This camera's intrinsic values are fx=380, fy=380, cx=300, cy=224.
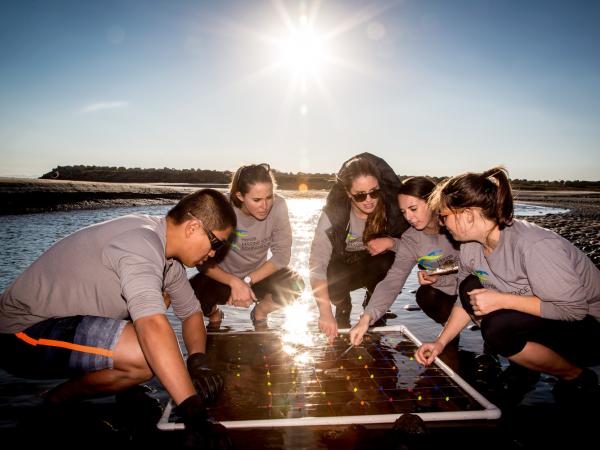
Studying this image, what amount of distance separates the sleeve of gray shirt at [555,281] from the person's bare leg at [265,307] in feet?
10.0

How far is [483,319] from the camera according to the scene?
3.02 meters

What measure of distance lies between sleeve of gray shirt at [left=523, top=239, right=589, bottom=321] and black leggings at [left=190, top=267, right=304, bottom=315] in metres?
2.85

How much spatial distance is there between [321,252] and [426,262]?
119cm

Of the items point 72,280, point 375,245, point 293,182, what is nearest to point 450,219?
point 375,245

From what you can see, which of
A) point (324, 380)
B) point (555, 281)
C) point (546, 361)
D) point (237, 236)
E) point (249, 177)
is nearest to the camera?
point (555, 281)

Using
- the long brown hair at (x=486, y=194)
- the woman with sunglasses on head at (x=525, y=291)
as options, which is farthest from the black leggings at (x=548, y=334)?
the long brown hair at (x=486, y=194)

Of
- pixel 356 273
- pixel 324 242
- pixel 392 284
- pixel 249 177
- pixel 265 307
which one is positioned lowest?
pixel 265 307

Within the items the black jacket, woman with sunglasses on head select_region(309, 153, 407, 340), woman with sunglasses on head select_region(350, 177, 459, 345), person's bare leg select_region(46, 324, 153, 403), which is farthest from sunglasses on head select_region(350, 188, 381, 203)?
person's bare leg select_region(46, 324, 153, 403)

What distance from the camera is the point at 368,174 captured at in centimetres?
428

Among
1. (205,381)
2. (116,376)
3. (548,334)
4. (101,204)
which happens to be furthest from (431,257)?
(101,204)

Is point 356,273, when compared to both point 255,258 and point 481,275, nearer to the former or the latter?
point 255,258

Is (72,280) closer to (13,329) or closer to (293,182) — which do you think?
(13,329)

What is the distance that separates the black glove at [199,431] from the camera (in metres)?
2.06

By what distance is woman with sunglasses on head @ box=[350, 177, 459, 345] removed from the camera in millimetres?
3979
